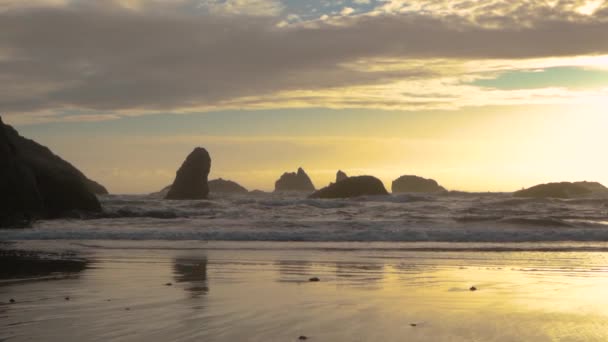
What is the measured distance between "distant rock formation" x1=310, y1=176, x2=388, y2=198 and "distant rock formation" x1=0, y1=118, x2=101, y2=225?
104ft

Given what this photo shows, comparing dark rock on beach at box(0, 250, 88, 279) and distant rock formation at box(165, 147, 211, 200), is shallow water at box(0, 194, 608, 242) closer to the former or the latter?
dark rock on beach at box(0, 250, 88, 279)

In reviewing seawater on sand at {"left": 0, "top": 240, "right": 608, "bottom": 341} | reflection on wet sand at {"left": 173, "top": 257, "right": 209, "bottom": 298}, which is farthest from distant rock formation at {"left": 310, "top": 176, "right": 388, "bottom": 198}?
reflection on wet sand at {"left": 173, "top": 257, "right": 209, "bottom": 298}

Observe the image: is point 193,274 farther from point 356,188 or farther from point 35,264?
point 356,188

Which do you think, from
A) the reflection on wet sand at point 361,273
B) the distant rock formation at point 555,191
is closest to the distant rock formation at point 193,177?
the distant rock formation at point 555,191

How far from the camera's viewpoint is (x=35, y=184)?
103 feet

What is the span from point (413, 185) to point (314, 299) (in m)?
116

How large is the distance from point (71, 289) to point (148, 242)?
1076 cm

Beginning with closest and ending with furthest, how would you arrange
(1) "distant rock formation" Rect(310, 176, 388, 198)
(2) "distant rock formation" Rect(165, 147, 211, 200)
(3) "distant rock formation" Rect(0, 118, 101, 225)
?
(3) "distant rock formation" Rect(0, 118, 101, 225)
(2) "distant rock formation" Rect(165, 147, 211, 200)
(1) "distant rock formation" Rect(310, 176, 388, 198)

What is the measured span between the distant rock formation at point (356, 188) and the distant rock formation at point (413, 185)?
5745cm

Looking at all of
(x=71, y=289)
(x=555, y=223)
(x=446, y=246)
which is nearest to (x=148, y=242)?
(x=446, y=246)

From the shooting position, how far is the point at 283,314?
310 inches

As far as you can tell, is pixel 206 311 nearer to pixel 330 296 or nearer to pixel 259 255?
pixel 330 296

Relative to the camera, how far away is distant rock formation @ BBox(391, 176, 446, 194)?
12220 centimetres

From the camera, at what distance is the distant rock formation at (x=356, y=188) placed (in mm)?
64188
